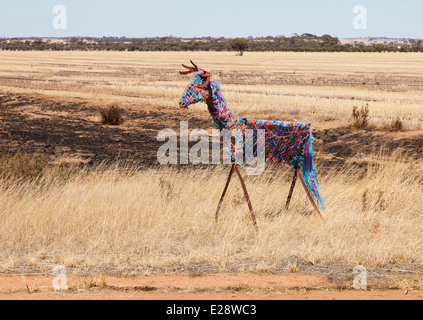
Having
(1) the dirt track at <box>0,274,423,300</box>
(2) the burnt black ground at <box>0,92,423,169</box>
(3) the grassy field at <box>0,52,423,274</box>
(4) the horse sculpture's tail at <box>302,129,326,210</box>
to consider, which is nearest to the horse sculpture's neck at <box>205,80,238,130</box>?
(4) the horse sculpture's tail at <box>302,129,326,210</box>

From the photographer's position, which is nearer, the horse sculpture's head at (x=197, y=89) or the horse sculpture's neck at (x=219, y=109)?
the horse sculpture's head at (x=197, y=89)

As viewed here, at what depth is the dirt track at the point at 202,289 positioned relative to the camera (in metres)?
5.64

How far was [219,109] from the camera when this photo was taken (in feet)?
25.6

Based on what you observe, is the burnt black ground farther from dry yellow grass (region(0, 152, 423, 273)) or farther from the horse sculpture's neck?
the horse sculpture's neck

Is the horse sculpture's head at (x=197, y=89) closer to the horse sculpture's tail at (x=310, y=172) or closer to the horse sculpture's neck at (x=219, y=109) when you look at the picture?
the horse sculpture's neck at (x=219, y=109)

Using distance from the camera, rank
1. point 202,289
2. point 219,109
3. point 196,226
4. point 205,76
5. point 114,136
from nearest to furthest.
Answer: point 202,289, point 205,76, point 219,109, point 196,226, point 114,136

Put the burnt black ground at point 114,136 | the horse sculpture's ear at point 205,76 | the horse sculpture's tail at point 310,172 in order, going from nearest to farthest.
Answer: the horse sculpture's ear at point 205,76, the horse sculpture's tail at point 310,172, the burnt black ground at point 114,136

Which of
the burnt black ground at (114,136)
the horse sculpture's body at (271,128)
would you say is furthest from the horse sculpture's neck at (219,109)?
the burnt black ground at (114,136)

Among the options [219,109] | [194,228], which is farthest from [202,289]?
[219,109]

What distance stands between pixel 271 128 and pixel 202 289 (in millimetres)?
2902

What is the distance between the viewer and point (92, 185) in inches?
388

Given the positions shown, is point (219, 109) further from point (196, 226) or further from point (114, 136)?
point (114, 136)

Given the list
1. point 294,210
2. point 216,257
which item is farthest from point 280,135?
point 216,257

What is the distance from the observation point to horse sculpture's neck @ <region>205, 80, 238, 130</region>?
7.70m
